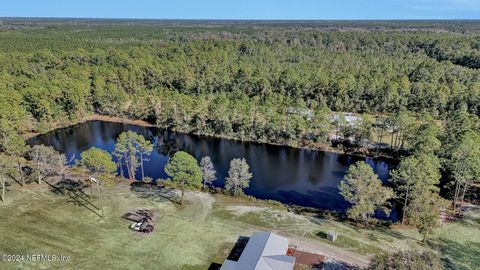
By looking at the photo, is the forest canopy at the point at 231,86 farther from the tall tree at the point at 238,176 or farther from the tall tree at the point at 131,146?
the tall tree at the point at 238,176

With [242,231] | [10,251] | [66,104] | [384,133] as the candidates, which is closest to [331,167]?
[384,133]

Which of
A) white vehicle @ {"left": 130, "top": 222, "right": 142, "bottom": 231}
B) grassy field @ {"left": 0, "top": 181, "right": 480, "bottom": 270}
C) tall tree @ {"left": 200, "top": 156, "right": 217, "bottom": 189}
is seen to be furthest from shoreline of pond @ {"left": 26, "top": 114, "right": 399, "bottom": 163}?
white vehicle @ {"left": 130, "top": 222, "right": 142, "bottom": 231}

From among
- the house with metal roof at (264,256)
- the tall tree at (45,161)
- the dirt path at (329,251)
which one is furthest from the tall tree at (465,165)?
the tall tree at (45,161)

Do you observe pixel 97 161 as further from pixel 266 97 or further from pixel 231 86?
pixel 231 86

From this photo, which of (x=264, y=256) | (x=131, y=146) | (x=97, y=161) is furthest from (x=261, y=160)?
(x=264, y=256)

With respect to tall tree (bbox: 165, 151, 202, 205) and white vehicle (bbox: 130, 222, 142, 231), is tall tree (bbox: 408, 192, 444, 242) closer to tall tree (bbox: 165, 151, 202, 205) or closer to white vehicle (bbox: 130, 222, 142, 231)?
tall tree (bbox: 165, 151, 202, 205)

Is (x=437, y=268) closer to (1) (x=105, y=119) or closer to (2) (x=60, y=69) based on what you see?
(1) (x=105, y=119)
